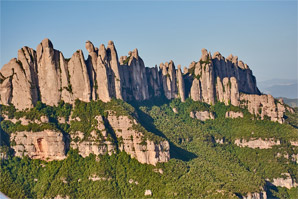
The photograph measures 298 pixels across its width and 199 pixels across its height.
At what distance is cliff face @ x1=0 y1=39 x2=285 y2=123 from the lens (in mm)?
102750

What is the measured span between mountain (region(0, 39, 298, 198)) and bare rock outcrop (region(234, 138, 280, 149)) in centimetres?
26

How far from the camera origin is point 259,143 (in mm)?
121750

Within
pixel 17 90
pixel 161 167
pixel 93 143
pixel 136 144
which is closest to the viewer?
pixel 161 167

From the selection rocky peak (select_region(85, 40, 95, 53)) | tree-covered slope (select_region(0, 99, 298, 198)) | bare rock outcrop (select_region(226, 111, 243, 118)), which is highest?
rocky peak (select_region(85, 40, 95, 53))

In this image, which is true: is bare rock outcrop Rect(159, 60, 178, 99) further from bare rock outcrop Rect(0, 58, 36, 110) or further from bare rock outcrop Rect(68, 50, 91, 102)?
bare rock outcrop Rect(0, 58, 36, 110)

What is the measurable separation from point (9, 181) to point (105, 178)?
1893cm

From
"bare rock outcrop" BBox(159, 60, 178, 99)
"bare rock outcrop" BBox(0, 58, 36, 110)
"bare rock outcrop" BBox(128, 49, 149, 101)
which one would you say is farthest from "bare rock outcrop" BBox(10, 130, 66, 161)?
"bare rock outcrop" BBox(159, 60, 178, 99)

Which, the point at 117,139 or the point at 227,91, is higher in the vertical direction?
the point at 227,91

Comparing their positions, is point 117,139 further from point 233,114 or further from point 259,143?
point 233,114

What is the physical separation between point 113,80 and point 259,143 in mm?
41893

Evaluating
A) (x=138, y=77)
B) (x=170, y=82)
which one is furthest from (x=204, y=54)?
(x=138, y=77)

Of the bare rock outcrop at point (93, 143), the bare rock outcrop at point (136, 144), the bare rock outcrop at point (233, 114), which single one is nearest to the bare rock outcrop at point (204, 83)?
the bare rock outcrop at point (233, 114)

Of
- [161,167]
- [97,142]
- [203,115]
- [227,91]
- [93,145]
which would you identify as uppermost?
[227,91]

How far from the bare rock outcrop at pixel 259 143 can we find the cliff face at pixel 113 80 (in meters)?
9.34
